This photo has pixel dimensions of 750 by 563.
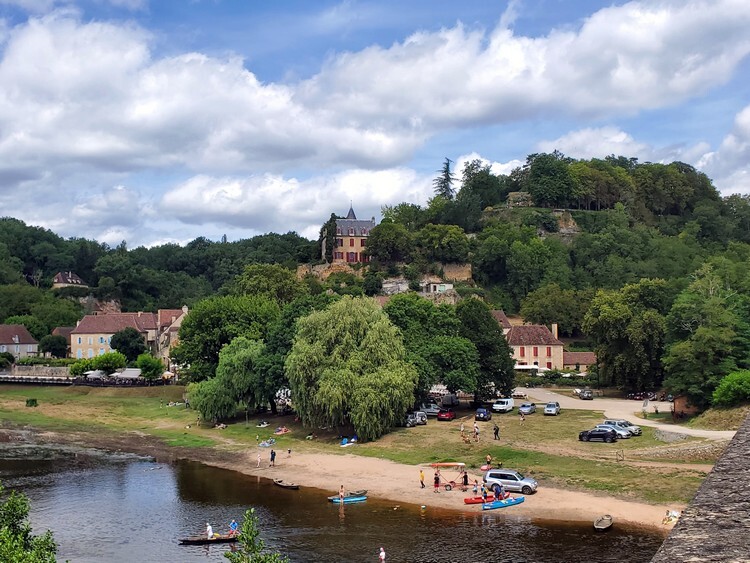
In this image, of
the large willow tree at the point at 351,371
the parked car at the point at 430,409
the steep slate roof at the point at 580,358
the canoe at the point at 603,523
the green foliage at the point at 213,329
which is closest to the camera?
the canoe at the point at 603,523

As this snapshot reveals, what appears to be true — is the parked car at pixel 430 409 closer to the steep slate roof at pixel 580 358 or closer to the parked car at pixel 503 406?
the parked car at pixel 503 406

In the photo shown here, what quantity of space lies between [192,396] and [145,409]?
45.0ft

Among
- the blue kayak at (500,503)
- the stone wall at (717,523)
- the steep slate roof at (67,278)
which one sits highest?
the steep slate roof at (67,278)

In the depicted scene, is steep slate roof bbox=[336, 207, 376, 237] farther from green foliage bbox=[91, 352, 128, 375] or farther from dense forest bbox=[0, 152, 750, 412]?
green foliage bbox=[91, 352, 128, 375]

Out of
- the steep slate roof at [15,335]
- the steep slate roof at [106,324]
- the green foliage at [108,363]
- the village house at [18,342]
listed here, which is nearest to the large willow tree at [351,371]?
the green foliage at [108,363]

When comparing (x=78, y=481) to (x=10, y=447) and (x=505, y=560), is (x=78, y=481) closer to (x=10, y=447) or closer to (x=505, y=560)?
(x=10, y=447)

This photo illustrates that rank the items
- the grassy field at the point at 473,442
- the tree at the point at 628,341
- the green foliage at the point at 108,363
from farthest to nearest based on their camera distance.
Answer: the green foliage at the point at 108,363 < the tree at the point at 628,341 < the grassy field at the point at 473,442

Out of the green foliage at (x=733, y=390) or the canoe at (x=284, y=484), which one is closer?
the canoe at (x=284, y=484)

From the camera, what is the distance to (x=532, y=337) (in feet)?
315

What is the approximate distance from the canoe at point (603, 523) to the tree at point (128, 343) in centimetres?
8254

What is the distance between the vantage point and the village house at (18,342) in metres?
111

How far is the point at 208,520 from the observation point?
37719 millimetres

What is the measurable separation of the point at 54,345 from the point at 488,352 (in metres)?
76.6

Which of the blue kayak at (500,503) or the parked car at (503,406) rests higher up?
the parked car at (503,406)
